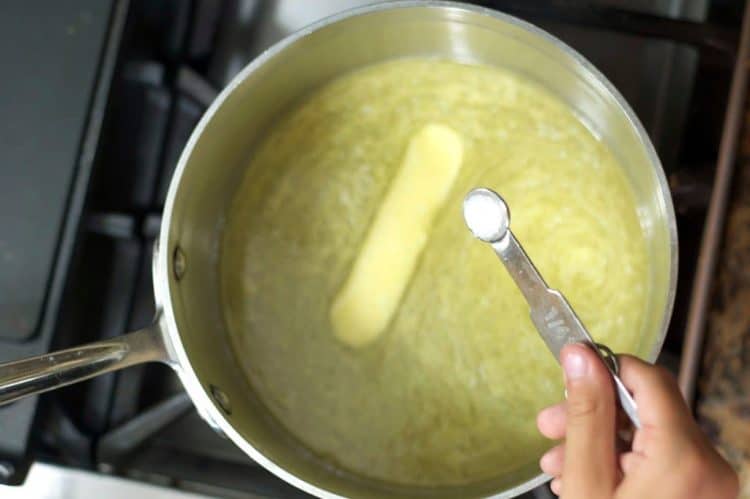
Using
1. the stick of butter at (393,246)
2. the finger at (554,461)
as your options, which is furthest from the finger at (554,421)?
the stick of butter at (393,246)

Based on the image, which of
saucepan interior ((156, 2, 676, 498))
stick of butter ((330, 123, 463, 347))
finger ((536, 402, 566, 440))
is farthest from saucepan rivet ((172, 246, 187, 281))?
finger ((536, 402, 566, 440))

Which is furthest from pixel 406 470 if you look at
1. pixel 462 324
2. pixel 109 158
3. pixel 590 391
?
pixel 109 158

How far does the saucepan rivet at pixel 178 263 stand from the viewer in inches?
20.3

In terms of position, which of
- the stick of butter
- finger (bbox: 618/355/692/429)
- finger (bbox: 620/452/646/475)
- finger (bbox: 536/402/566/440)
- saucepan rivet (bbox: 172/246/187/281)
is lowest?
finger (bbox: 620/452/646/475)

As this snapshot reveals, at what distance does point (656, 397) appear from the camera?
39cm

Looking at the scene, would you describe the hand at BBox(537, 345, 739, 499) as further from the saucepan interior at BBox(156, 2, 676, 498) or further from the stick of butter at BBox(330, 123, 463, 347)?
the stick of butter at BBox(330, 123, 463, 347)

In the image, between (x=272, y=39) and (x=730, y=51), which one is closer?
(x=730, y=51)

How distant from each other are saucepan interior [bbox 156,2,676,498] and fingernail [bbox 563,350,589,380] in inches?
3.8

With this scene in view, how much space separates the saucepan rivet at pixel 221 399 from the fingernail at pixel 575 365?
0.78 ft

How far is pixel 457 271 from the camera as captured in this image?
1.92ft

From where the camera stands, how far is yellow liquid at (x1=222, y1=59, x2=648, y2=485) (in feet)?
1.88

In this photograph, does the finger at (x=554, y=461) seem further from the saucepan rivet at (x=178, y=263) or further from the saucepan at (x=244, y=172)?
the saucepan rivet at (x=178, y=263)

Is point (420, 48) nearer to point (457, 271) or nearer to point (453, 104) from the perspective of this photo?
point (453, 104)

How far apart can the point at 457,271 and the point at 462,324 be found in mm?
40
